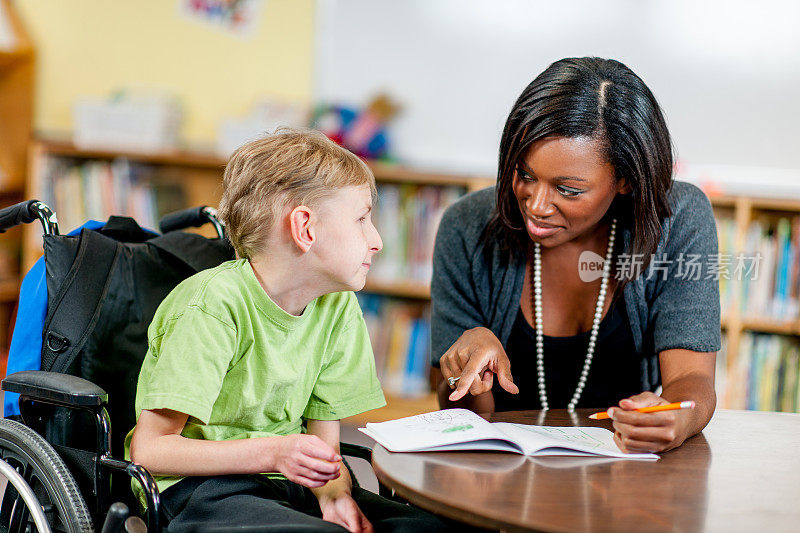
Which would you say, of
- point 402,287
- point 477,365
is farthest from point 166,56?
point 477,365

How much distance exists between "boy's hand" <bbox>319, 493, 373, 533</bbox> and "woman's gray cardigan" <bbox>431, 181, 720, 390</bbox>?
453mm

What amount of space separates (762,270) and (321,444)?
86.2 inches

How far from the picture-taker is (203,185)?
11.6 ft

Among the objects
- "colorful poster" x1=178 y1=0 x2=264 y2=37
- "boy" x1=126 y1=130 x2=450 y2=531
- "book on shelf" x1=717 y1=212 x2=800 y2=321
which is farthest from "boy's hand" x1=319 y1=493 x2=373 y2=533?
"colorful poster" x1=178 y1=0 x2=264 y2=37

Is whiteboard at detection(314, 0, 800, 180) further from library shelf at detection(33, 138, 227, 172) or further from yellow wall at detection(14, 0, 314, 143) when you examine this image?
library shelf at detection(33, 138, 227, 172)

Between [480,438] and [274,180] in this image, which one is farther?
[274,180]

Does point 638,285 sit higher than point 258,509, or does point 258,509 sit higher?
point 638,285

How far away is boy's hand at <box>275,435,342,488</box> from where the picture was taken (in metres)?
1.10

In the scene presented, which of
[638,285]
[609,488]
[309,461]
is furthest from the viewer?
[638,285]

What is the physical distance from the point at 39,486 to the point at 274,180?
1.82 ft

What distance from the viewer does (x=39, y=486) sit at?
4.11 ft

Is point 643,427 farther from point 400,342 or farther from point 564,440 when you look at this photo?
point 400,342

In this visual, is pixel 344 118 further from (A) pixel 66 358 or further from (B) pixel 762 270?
(A) pixel 66 358

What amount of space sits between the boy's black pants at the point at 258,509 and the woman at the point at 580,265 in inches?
7.8
